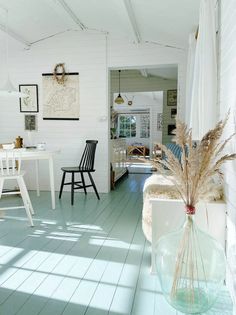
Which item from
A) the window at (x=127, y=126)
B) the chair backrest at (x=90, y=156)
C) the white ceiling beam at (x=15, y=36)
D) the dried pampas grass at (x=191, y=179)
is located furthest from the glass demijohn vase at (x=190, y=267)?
the window at (x=127, y=126)

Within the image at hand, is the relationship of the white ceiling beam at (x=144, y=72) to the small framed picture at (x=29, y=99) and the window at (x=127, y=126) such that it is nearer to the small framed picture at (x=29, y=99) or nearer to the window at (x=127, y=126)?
the small framed picture at (x=29, y=99)

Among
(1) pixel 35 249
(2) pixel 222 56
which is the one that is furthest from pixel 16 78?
(2) pixel 222 56

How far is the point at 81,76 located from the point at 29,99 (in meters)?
1.09

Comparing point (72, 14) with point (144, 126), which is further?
point (144, 126)

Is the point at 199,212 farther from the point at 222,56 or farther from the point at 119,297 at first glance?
the point at 222,56

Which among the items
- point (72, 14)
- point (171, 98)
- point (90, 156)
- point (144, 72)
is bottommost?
point (90, 156)

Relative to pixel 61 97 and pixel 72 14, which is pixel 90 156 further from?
pixel 72 14

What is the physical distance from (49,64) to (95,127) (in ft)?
4.73

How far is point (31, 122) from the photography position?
5.43 m

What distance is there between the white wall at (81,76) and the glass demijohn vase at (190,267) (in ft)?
11.5

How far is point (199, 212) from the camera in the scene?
7.18ft

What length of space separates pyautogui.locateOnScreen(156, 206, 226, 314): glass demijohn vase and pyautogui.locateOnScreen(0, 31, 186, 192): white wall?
3.50 metres

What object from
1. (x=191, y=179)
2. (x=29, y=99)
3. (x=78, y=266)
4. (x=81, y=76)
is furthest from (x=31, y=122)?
(x=191, y=179)

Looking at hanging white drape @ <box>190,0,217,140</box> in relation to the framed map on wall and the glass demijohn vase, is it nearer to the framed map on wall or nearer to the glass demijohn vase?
the glass demijohn vase
